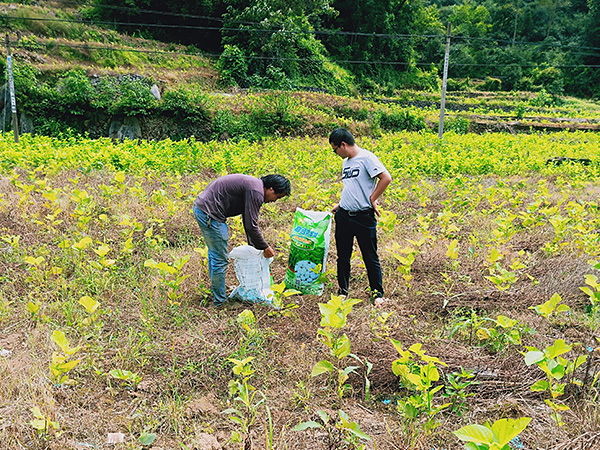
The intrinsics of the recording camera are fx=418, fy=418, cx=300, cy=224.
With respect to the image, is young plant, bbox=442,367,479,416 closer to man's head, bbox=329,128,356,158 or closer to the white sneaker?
the white sneaker

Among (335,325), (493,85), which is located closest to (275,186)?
(335,325)

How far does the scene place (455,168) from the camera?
30.0 feet

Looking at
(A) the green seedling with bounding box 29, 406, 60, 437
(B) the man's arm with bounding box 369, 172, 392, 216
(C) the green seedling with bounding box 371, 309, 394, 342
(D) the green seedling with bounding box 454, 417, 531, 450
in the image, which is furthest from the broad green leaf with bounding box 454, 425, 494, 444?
(B) the man's arm with bounding box 369, 172, 392, 216

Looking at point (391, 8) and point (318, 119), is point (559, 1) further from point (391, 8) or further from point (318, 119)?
point (318, 119)

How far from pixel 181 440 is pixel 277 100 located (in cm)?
1614

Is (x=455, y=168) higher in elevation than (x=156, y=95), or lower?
lower

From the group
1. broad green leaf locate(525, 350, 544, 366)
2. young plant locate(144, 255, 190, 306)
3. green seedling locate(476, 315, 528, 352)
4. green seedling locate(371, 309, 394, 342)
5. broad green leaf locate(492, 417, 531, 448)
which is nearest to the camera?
broad green leaf locate(492, 417, 531, 448)

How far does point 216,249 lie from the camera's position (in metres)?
3.36

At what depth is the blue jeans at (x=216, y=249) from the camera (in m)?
3.29

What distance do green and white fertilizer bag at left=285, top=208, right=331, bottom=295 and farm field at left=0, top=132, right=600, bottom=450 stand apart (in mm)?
147

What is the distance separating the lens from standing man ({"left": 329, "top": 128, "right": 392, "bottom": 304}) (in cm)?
336

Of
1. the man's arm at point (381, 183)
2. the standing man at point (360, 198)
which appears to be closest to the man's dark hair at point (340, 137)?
the standing man at point (360, 198)

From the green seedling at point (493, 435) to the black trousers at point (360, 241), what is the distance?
2.07m

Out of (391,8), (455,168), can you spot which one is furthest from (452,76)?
(455,168)
